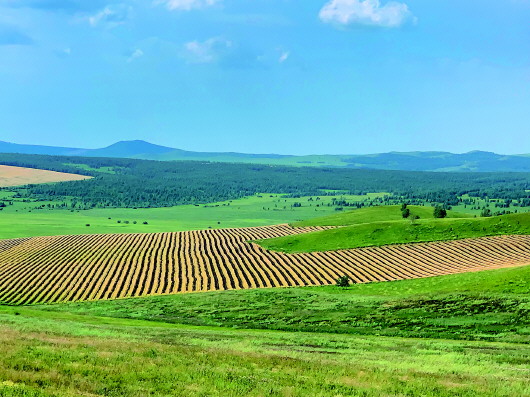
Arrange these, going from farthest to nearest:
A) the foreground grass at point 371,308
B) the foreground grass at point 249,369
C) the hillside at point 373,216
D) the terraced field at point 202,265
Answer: the hillside at point 373,216
the terraced field at point 202,265
the foreground grass at point 371,308
the foreground grass at point 249,369

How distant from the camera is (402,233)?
360 ft

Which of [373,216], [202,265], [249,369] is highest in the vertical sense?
[249,369]

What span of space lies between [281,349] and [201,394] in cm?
1347

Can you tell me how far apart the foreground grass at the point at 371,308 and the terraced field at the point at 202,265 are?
8386mm

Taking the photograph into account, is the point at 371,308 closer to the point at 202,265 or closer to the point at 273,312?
the point at 273,312

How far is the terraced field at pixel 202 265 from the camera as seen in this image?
7738 centimetres

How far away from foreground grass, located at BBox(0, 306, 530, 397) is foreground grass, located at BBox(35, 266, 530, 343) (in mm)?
10269

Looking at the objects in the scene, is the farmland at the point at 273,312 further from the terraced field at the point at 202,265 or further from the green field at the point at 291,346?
the terraced field at the point at 202,265

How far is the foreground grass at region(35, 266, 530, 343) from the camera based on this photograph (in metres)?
44.8

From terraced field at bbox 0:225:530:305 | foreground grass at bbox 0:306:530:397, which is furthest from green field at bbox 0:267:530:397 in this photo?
terraced field at bbox 0:225:530:305

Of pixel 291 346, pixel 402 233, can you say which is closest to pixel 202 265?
pixel 402 233

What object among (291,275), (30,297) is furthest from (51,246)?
(291,275)

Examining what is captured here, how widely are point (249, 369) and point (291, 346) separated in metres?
11.4

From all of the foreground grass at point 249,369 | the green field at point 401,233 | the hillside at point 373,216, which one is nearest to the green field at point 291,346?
the foreground grass at point 249,369
